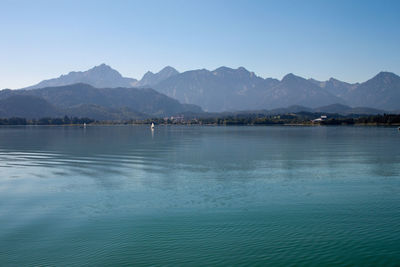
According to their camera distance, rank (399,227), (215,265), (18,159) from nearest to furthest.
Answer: (215,265) → (399,227) → (18,159)

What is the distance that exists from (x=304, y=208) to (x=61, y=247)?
58.2 ft

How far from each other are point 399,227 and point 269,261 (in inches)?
418

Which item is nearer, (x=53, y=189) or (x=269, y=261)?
(x=269, y=261)

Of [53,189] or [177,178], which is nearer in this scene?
[53,189]

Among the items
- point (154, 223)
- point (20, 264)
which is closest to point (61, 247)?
point (20, 264)

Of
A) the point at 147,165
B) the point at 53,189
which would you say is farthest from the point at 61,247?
the point at 147,165

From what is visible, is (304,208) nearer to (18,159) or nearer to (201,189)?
(201,189)

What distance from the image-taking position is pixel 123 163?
177 feet

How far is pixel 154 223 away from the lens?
80.1 feet

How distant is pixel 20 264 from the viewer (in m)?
18.0

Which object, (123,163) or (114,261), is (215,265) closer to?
(114,261)

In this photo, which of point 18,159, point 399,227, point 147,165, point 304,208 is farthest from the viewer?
point 18,159

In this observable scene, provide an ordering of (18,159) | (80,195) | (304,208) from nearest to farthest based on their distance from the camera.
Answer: (304,208)
(80,195)
(18,159)

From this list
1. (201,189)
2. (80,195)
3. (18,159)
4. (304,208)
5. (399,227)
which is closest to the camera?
(399,227)
